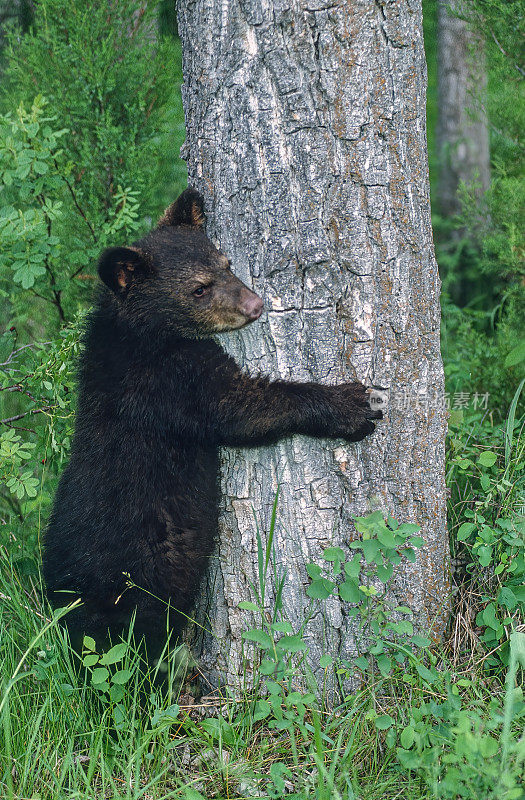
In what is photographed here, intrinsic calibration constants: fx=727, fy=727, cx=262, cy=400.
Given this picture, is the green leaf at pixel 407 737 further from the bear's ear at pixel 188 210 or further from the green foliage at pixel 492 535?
the bear's ear at pixel 188 210

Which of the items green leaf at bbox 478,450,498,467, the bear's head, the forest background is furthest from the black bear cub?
green leaf at bbox 478,450,498,467

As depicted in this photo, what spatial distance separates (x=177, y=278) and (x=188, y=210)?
0.91 feet

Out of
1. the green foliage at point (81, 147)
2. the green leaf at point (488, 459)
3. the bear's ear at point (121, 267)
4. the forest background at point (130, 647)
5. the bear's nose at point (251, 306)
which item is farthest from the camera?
the green foliage at point (81, 147)

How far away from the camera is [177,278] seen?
9.75 feet

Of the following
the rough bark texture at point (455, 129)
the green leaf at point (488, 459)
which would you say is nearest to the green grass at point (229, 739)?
the green leaf at point (488, 459)

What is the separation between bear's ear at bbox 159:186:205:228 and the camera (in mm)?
2859

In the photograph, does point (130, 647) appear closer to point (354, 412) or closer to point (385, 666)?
point (385, 666)

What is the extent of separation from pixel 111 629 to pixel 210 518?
62 centimetres

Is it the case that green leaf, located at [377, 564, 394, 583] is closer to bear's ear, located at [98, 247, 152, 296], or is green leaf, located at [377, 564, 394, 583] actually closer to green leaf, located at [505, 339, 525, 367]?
bear's ear, located at [98, 247, 152, 296]

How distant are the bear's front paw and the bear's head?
1.67 feet

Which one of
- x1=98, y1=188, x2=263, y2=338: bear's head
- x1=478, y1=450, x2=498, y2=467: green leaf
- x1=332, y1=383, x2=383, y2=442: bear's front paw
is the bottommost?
x1=478, y1=450, x2=498, y2=467: green leaf

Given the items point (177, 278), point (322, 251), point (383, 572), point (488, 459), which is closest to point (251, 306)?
point (322, 251)

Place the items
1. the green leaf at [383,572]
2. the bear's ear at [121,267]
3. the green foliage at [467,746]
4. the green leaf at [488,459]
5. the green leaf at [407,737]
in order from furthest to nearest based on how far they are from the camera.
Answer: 1. the green leaf at [488,459]
2. the bear's ear at [121,267]
3. the green leaf at [383,572]
4. the green leaf at [407,737]
5. the green foliage at [467,746]

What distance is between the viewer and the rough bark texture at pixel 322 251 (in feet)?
8.37
